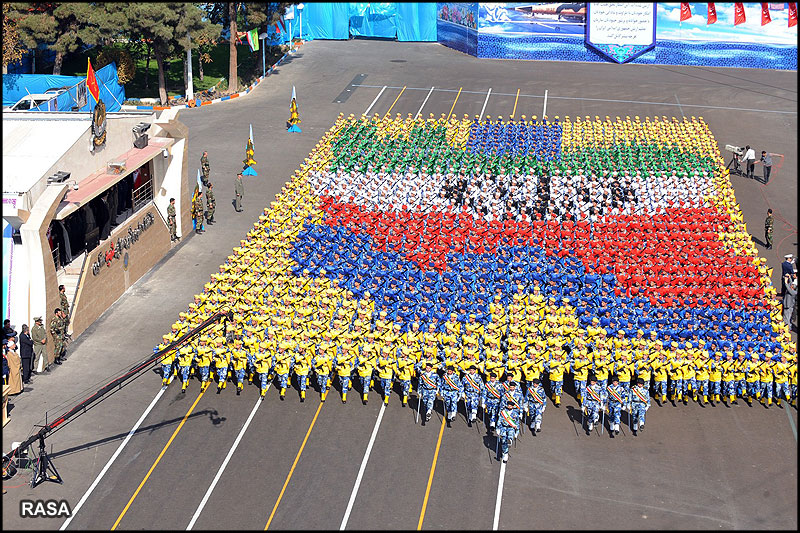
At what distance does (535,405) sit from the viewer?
23.7m

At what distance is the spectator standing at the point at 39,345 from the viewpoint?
86.7 ft

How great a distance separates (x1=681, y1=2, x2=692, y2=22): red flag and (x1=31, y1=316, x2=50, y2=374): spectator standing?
5343cm

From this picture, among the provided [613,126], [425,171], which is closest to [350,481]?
[425,171]

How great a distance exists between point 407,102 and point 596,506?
39.5 metres

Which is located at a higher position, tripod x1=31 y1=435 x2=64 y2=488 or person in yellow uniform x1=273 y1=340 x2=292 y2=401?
person in yellow uniform x1=273 y1=340 x2=292 y2=401

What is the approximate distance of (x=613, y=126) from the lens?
166 ft

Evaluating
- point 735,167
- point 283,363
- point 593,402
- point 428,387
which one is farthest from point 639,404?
point 735,167

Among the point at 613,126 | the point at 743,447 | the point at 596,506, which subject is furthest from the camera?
the point at 613,126

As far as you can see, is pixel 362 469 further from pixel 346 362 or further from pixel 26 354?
pixel 26 354

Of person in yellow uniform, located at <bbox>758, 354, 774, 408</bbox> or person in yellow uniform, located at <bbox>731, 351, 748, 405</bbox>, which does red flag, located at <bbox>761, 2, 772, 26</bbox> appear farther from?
person in yellow uniform, located at <bbox>731, 351, 748, 405</bbox>

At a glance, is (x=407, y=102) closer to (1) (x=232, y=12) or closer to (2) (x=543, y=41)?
(1) (x=232, y=12)

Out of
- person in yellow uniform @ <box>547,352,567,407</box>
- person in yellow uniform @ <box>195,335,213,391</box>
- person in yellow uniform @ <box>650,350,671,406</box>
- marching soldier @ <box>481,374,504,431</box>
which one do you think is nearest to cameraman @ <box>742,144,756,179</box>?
person in yellow uniform @ <box>650,350,671,406</box>

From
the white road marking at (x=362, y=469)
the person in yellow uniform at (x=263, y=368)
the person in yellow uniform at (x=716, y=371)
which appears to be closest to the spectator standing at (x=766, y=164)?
the person in yellow uniform at (x=716, y=371)

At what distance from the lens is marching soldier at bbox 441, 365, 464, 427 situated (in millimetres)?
23938
